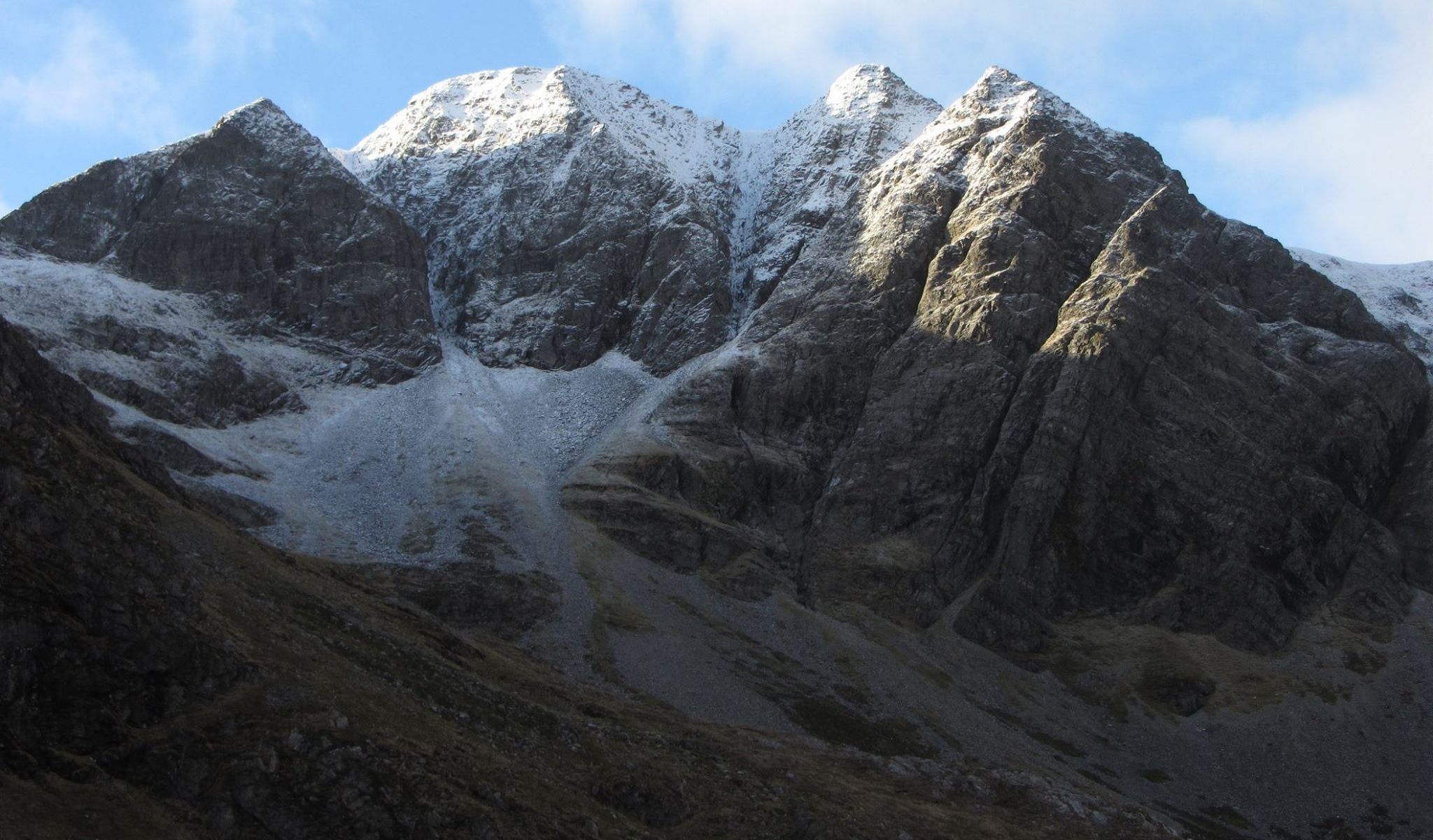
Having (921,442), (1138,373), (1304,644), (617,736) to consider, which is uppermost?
(1138,373)

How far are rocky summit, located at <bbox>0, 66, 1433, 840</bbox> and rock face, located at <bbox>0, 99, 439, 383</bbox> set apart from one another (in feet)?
2.16

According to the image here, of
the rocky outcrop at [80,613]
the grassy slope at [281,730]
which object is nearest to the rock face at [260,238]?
the grassy slope at [281,730]

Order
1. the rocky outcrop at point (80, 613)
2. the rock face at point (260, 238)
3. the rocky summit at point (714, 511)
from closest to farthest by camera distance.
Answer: the rocky outcrop at point (80, 613), the rocky summit at point (714, 511), the rock face at point (260, 238)

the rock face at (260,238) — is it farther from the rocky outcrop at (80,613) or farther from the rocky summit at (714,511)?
the rocky outcrop at (80,613)

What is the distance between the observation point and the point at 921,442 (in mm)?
145000

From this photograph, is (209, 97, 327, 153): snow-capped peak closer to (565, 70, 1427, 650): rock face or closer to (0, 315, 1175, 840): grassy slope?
(565, 70, 1427, 650): rock face

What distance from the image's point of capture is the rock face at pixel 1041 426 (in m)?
130

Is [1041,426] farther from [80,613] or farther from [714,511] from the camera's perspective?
[80,613]

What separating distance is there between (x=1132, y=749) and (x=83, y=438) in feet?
277

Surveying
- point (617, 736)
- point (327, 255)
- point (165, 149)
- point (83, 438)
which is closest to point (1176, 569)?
point (617, 736)

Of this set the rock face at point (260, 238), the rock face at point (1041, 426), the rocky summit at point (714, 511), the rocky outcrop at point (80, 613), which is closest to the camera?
the rocky outcrop at point (80, 613)

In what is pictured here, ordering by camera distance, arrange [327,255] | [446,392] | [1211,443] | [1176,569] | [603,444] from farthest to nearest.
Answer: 1. [327,255]
2. [446,392]
3. [603,444]
4. [1211,443]
5. [1176,569]

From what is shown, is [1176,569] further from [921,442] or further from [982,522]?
[921,442]

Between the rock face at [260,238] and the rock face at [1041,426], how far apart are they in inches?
1890
